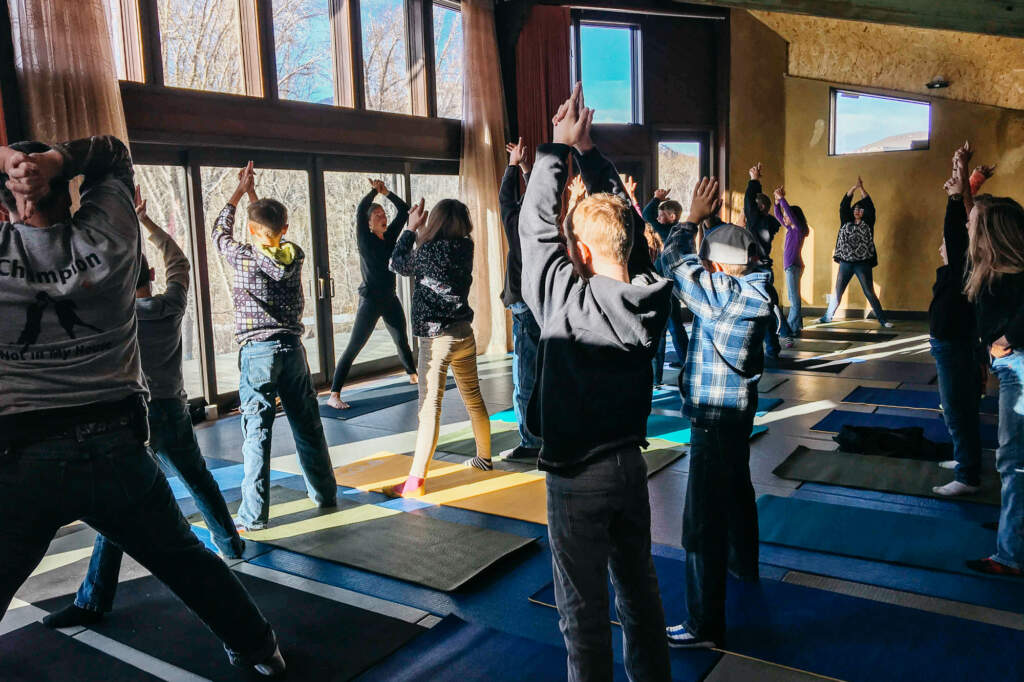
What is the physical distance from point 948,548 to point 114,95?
505 cm

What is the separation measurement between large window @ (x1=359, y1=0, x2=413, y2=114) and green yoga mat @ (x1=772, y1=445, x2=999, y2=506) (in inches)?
189

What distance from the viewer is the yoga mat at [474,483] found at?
151 inches

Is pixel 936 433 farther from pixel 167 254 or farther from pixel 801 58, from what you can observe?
pixel 801 58

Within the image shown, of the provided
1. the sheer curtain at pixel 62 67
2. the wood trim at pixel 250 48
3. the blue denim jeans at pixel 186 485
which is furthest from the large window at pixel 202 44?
Answer: the blue denim jeans at pixel 186 485

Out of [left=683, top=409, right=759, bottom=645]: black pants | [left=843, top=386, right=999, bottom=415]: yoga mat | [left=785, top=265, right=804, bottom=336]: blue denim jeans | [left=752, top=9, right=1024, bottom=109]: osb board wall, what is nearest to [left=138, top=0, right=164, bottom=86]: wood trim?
[left=683, top=409, right=759, bottom=645]: black pants

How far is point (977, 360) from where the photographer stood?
3816 mm

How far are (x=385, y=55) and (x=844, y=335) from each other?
5920 millimetres

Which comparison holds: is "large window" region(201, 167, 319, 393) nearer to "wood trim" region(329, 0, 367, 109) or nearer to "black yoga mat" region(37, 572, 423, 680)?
"wood trim" region(329, 0, 367, 109)

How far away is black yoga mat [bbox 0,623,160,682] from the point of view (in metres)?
2.43

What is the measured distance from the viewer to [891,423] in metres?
5.23

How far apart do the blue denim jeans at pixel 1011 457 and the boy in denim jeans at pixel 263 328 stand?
2.87m

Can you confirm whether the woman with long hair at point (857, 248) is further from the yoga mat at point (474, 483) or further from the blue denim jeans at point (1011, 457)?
the blue denim jeans at point (1011, 457)

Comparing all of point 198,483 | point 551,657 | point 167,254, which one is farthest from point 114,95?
point 551,657

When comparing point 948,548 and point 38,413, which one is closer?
point 38,413
